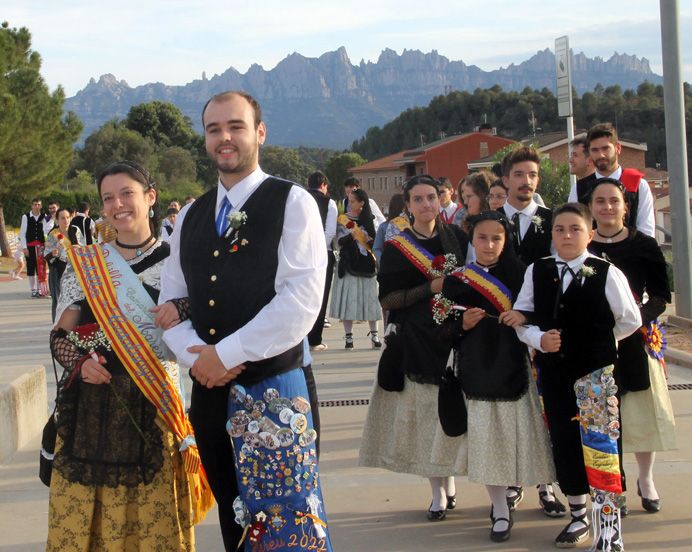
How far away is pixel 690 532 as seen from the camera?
4938 mm

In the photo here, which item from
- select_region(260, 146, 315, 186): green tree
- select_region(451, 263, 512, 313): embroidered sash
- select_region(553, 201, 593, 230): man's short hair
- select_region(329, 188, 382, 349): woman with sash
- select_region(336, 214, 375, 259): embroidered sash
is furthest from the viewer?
select_region(260, 146, 315, 186): green tree

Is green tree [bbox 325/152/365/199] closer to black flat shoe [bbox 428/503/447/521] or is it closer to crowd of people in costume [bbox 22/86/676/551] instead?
crowd of people in costume [bbox 22/86/676/551]

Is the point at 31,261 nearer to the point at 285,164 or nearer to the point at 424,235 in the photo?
the point at 424,235

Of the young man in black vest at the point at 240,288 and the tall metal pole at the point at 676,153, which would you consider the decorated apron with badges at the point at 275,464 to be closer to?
the young man in black vest at the point at 240,288

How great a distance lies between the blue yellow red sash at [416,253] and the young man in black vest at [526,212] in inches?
27.8

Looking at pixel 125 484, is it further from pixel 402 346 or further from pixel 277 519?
pixel 402 346

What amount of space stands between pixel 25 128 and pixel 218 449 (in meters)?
32.0

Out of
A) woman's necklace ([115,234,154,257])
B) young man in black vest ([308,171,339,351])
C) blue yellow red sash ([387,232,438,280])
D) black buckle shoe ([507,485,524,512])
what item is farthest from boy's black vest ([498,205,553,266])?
young man in black vest ([308,171,339,351])

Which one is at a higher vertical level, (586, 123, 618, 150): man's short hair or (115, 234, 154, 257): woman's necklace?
(586, 123, 618, 150): man's short hair

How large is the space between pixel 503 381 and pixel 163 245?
1864 millimetres

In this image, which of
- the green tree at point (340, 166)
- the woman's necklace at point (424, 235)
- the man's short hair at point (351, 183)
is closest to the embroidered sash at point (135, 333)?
the woman's necklace at point (424, 235)

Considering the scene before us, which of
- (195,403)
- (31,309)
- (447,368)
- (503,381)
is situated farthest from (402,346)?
(31,309)

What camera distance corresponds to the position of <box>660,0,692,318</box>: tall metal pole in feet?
37.0

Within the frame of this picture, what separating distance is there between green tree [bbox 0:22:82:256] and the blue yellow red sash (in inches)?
1138
